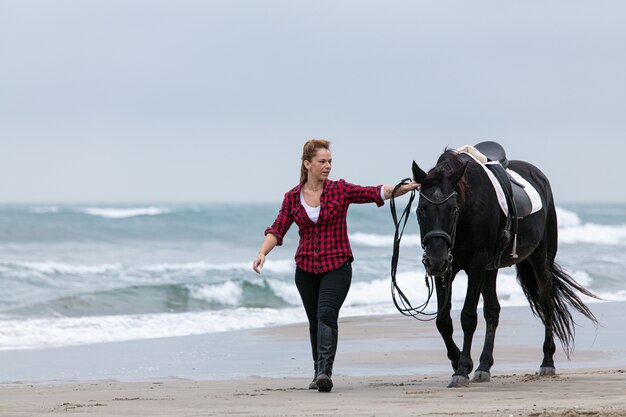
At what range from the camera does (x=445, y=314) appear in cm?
754

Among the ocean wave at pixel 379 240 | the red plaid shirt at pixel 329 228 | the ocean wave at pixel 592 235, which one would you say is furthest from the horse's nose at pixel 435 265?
the ocean wave at pixel 592 235

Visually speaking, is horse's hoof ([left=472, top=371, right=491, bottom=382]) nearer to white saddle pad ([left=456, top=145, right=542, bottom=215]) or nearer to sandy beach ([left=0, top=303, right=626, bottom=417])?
sandy beach ([left=0, top=303, right=626, bottom=417])

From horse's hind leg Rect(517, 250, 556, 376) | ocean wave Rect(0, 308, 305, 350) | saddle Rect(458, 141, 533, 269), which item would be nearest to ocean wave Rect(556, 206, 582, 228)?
ocean wave Rect(0, 308, 305, 350)

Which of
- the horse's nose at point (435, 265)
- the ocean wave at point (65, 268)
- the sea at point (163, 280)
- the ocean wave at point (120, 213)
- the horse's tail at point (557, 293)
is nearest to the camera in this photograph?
the horse's nose at point (435, 265)

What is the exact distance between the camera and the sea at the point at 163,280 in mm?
14242

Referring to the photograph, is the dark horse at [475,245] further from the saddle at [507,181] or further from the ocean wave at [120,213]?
the ocean wave at [120,213]

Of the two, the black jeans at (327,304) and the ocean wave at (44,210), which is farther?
the ocean wave at (44,210)

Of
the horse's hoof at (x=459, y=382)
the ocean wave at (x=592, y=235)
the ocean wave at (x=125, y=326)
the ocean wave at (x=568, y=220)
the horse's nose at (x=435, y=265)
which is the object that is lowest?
the ocean wave at (x=125, y=326)

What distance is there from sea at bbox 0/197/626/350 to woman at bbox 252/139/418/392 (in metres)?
5.53

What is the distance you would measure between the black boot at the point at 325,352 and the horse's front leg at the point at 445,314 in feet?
2.52

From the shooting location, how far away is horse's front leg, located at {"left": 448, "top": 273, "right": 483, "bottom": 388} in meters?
7.33

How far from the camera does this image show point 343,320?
14008 mm

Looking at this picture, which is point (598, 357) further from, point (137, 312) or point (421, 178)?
point (137, 312)

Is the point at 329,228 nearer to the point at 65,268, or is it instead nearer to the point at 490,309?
the point at 490,309
